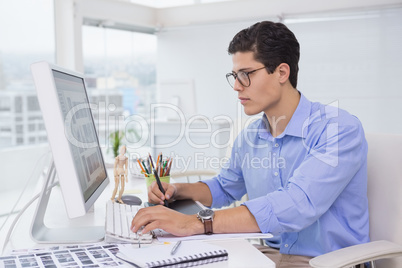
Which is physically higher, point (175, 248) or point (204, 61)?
point (204, 61)

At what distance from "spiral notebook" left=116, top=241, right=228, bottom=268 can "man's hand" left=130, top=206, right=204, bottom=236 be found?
0.21ft

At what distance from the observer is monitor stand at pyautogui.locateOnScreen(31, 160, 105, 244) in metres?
1.07

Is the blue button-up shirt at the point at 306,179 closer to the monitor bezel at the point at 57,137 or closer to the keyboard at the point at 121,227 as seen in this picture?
the keyboard at the point at 121,227

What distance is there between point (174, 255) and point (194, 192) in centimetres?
60

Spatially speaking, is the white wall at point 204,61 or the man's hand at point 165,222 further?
the white wall at point 204,61

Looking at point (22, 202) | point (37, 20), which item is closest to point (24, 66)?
point (37, 20)

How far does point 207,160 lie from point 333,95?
148cm

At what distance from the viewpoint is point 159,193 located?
1.38 metres

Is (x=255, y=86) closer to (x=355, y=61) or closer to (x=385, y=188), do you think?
(x=385, y=188)

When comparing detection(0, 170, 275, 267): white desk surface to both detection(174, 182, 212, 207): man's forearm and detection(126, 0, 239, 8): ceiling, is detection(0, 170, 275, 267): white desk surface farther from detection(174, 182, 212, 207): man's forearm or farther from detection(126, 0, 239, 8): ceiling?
detection(126, 0, 239, 8): ceiling

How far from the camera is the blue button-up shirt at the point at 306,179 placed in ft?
3.85

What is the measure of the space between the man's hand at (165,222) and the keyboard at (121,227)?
2 centimetres

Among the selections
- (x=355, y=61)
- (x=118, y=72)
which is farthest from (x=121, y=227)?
(x=355, y=61)

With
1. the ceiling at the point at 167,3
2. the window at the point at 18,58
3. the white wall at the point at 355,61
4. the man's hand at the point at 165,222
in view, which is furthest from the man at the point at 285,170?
the ceiling at the point at 167,3
